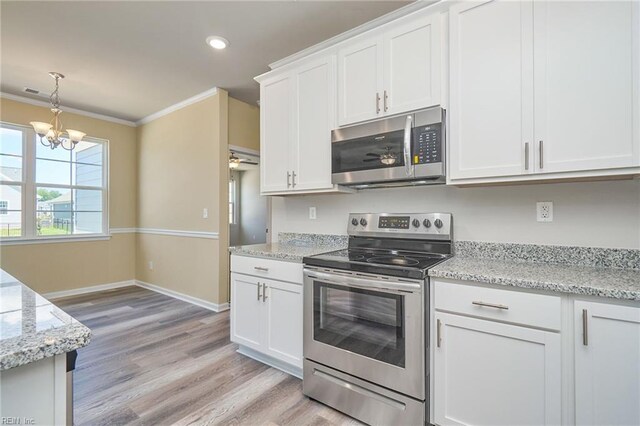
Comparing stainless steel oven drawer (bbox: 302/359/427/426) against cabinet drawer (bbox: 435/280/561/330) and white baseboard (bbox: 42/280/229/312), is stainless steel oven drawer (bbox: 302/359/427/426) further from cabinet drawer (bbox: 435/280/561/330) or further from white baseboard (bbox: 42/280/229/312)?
white baseboard (bbox: 42/280/229/312)

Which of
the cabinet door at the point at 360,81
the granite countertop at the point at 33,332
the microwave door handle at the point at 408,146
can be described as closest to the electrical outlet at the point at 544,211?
the microwave door handle at the point at 408,146

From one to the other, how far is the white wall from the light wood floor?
1.43m

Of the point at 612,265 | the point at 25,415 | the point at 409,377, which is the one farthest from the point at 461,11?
the point at 25,415

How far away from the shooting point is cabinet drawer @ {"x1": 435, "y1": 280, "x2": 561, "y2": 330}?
4.38 ft

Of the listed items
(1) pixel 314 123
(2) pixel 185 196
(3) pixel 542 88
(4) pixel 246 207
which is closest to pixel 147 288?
(2) pixel 185 196

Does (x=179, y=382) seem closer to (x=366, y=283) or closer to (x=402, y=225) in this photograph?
(x=366, y=283)

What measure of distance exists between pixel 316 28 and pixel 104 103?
11.0 ft

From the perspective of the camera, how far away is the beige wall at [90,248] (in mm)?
3924

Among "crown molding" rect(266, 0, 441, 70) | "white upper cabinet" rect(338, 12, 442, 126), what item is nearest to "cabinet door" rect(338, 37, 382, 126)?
"white upper cabinet" rect(338, 12, 442, 126)

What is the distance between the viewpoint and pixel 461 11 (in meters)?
1.77

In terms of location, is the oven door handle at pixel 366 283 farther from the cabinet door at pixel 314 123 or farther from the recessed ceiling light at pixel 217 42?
the recessed ceiling light at pixel 217 42

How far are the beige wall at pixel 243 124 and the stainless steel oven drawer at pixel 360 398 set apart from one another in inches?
117

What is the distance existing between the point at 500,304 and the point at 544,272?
1.05 ft

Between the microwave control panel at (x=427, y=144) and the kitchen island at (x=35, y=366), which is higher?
the microwave control panel at (x=427, y=144)
